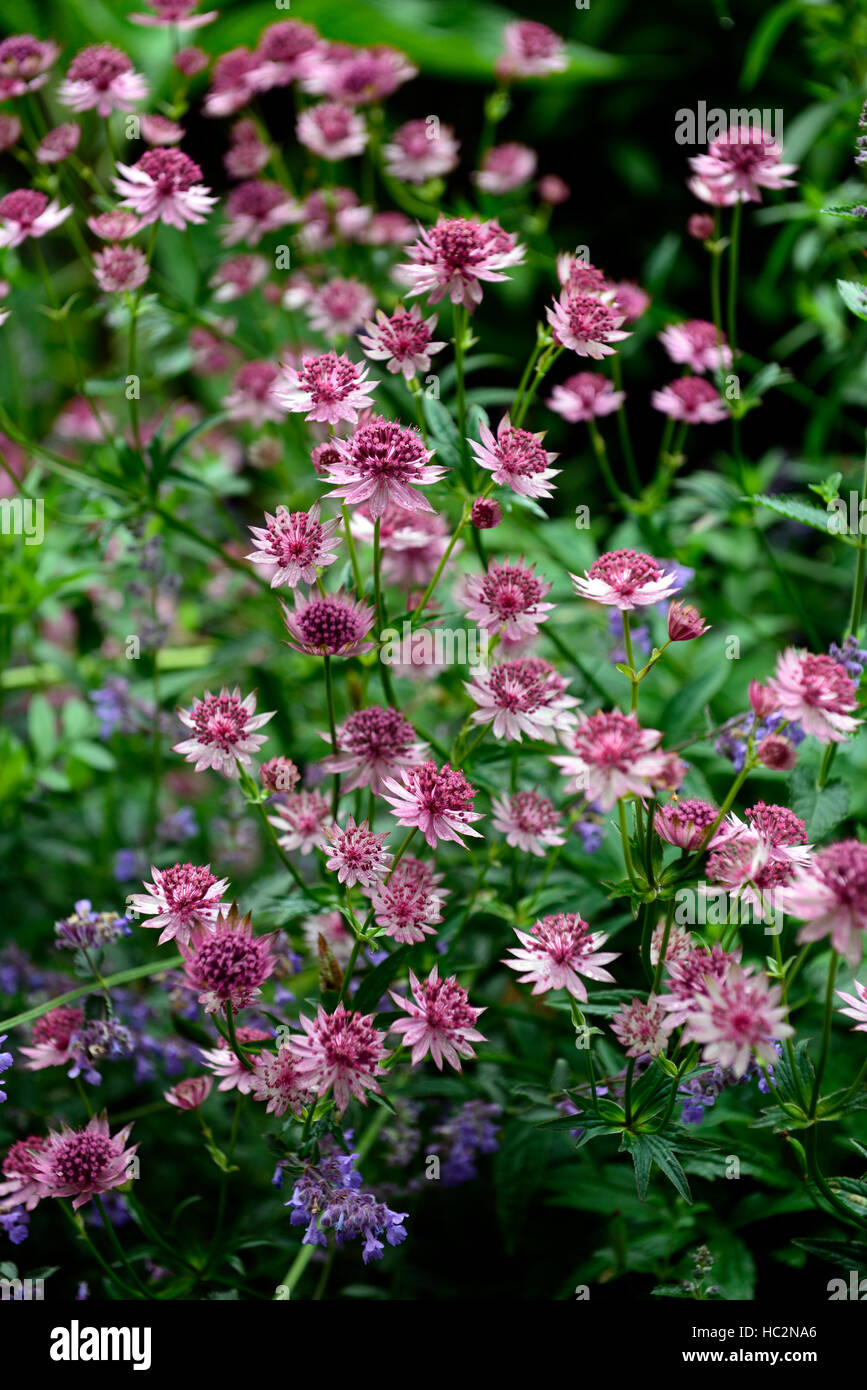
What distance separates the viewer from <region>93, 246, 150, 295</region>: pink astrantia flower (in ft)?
3.28

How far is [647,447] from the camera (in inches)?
91.7

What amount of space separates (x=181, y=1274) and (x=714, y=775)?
0.64m

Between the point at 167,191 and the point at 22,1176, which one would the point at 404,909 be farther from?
the point at 167,191

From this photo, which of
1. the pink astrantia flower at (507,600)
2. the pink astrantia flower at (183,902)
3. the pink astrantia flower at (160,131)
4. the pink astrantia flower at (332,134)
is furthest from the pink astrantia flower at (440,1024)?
the pink astrantia flower at (332,134)

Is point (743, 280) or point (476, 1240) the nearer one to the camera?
point (476, 1240)

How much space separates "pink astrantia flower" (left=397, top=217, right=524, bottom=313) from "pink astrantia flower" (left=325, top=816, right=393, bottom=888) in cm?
37

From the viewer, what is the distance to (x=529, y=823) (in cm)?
88

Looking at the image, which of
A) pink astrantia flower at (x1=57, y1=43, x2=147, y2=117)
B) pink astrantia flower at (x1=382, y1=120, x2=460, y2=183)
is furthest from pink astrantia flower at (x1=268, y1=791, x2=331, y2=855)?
pink astrantia flower at (x1=382, y1=120, x2=460, y2=183)

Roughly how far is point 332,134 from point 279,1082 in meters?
1.01

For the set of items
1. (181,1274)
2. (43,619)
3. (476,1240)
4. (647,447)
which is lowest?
(476,1240)

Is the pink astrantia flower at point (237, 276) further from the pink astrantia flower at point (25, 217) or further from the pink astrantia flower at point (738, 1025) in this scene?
the pink astrantia flower at point (738, 1025)

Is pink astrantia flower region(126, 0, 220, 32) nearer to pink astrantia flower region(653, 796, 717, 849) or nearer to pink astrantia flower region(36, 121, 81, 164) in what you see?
pink astrantia flower region(36, 121, 81, 164)
